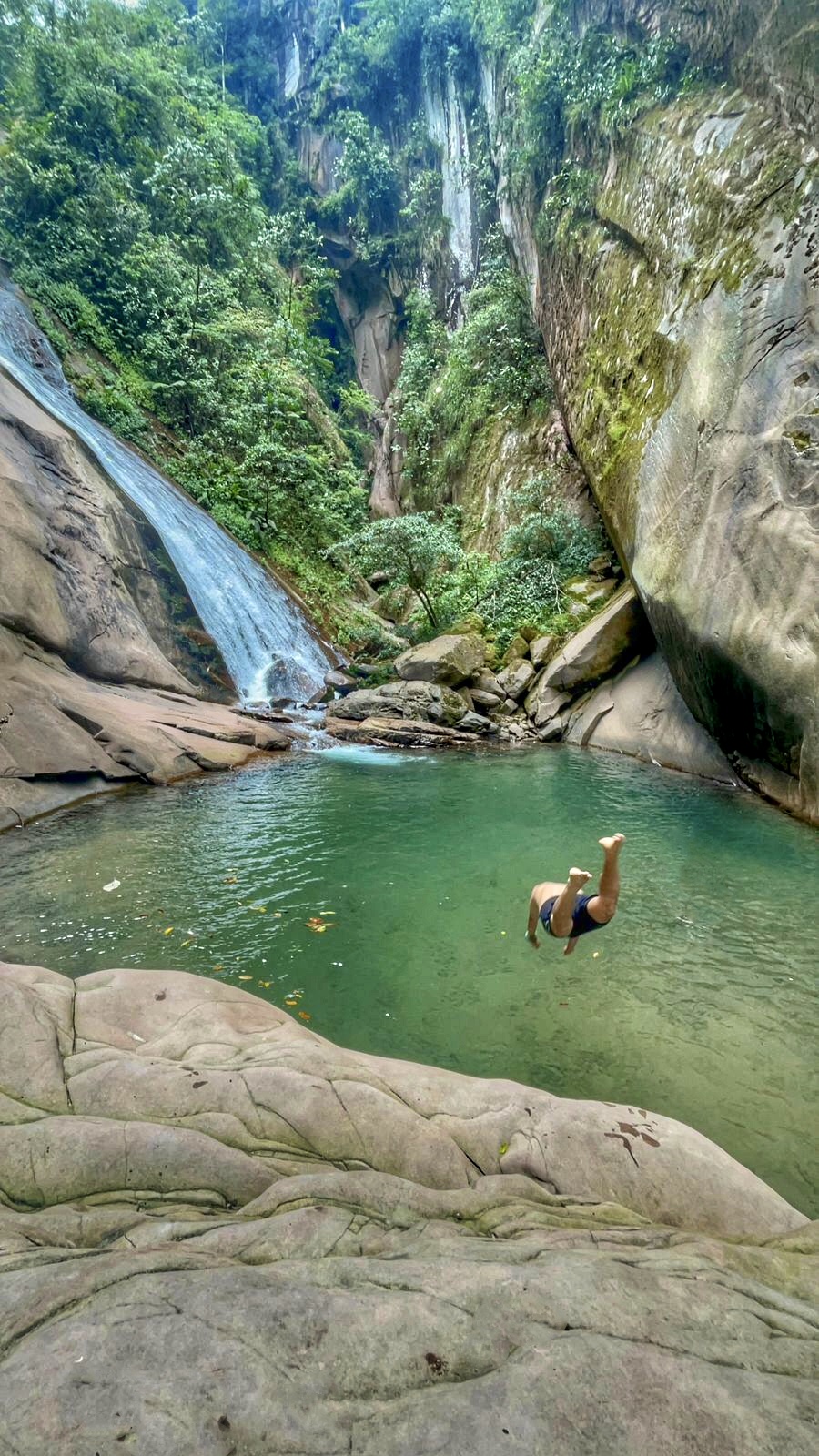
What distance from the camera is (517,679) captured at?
14.9 meters

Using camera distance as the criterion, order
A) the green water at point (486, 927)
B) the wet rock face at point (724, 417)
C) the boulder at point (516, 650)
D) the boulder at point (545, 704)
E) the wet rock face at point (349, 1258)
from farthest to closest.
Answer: the boulder at point (516, 650) < the boulder at point (545, 704) < the wet rock face at point (724, 417) < the green water at point (486, 927) < the wet rock face at point (349, 1258)

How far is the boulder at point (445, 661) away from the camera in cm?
1496

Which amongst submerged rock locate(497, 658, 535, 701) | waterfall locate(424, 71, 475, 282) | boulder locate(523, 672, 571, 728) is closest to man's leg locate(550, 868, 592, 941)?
boulder locate(523, 672, 571, 728)

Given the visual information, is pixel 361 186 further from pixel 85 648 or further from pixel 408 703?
pixel 85 648

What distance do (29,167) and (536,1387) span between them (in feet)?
87.5

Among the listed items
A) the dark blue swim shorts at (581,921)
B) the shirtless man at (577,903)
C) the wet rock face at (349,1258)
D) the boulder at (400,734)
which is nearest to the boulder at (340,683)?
the boulder at (400,734)

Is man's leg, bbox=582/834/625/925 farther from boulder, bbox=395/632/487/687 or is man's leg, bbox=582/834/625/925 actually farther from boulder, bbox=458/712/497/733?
boulder, bbox=395/632/487/687

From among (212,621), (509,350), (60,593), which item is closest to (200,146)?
(509,350)

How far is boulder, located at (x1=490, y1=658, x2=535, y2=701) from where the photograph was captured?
14.9m

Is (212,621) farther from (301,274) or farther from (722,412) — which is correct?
(301,274)

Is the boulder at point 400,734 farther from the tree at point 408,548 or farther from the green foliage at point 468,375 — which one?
the green foliage at point 468,375

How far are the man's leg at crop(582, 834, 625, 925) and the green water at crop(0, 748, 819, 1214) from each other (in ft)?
2.93

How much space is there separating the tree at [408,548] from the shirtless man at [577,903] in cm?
1354

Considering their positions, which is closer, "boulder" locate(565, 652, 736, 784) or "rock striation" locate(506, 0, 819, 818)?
"rock striation" locate(506, 0, 819, 818)
